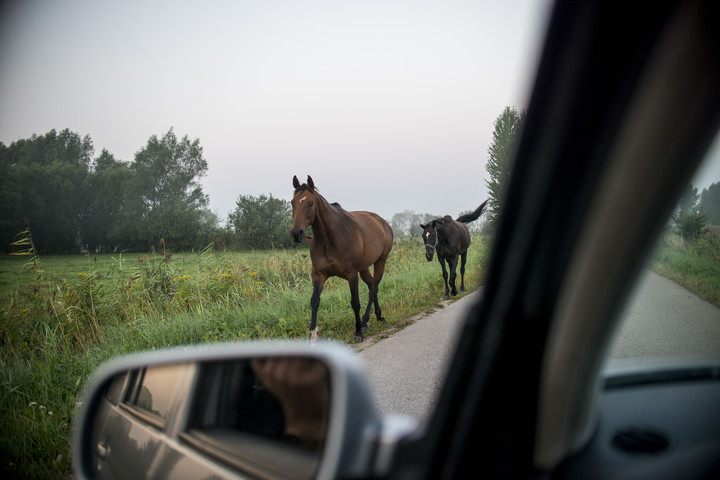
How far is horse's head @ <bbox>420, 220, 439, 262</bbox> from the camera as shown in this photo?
11.0m

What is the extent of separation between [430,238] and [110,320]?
7.84 metres

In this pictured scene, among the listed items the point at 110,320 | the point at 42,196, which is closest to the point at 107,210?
the point at 42,196

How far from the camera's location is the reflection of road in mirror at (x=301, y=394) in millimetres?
829

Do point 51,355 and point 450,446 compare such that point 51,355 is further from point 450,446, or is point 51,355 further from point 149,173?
point 149,173

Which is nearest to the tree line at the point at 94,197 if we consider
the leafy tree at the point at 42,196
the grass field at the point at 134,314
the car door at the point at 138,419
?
the leafy tree at the point at 42,196

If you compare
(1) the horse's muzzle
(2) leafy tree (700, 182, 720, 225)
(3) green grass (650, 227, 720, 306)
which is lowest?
(1) the horse's muzzle

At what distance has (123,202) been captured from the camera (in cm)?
4088

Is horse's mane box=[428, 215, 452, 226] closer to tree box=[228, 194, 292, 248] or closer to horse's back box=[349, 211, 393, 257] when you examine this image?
horse's back box=[349, 211, 393, 257]

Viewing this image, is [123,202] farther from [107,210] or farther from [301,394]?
[301,394]

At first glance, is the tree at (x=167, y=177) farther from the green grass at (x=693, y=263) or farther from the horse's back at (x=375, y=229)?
the green grass at (x=693, y=263)

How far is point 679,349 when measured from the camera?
917mm

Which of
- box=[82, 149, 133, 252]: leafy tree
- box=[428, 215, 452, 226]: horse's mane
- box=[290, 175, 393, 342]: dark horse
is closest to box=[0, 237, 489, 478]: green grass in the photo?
box=[290, 175, 393, 342]: dark horse

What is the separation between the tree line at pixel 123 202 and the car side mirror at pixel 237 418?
56 centimetres

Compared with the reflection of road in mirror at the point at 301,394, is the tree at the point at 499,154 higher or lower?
higher
